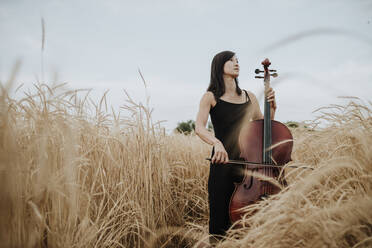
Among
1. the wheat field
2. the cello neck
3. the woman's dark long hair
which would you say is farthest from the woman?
the wheat field

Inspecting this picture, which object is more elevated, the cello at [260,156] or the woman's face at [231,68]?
the woman's face at [231,68]

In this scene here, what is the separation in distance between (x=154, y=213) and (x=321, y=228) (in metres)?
1.28

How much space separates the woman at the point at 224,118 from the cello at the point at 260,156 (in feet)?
0.55

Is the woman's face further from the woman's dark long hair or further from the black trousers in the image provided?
the black trousers

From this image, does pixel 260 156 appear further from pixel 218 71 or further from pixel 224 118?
pixel 218 71

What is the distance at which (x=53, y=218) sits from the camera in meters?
1.22

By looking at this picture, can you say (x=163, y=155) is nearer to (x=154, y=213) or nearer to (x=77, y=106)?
(x=154, y=213)

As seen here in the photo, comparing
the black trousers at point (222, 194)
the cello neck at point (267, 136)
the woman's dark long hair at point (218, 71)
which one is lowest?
the black trousers at point (222, 194)

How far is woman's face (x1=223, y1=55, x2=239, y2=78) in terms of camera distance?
2256 mm

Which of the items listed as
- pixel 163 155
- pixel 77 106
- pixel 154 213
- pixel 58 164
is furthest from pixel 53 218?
pixel 163 155

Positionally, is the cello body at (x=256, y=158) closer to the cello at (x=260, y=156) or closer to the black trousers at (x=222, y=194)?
the cello at (x=260, y=156)

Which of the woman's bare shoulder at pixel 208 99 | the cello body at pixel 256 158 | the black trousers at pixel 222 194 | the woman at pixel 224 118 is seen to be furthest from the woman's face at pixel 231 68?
the black trousers at pixel 222 194

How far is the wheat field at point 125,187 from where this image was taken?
96 cm

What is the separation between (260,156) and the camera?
192 centimetres
